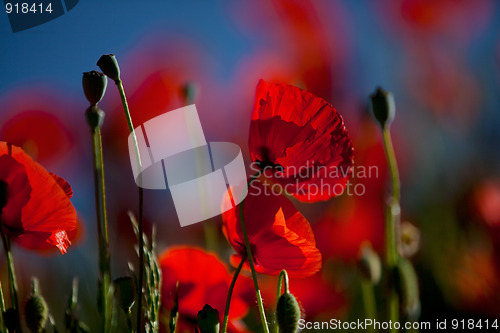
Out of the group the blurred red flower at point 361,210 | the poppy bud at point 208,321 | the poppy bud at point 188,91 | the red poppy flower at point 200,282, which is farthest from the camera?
the blurred red flower at point 361,210

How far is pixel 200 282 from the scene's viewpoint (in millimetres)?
436

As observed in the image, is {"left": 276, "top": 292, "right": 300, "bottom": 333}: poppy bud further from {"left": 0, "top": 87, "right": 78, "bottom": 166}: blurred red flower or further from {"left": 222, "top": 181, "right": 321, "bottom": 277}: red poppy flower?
{"left": 0, "top": 87, "right": 78, "bottom": 166}: blurred red flower

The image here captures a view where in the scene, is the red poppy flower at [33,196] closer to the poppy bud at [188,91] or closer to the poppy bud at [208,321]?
the poppy bud at [208,321]

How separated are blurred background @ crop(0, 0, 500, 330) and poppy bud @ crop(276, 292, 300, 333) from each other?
19cm

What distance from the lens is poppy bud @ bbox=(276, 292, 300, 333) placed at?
315mm

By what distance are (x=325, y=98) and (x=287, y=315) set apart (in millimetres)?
568

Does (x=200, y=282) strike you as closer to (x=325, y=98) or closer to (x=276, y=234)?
(x=276, y=234)

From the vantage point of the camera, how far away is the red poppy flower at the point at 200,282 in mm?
429

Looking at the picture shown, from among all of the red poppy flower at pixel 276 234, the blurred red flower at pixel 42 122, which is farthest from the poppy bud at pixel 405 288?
the blurred red flower at pixel 42 122

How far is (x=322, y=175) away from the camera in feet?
1.24

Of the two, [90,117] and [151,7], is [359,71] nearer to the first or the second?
[151,7]

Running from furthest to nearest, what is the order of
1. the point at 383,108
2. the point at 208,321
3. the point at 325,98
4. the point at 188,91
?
the point at 325,98, the point at 188,91, the point at 383,108, the point at 208,321

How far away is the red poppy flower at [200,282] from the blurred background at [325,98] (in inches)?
5.7

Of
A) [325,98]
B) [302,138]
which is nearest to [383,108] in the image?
[302,138]
